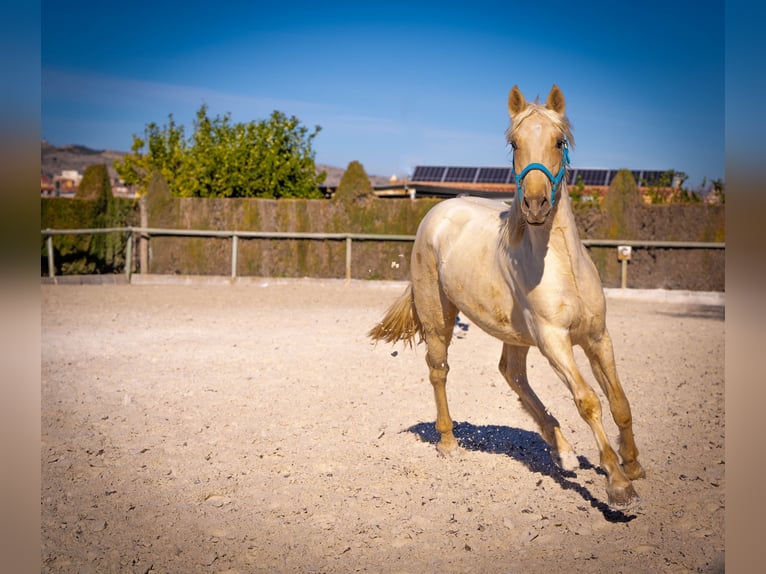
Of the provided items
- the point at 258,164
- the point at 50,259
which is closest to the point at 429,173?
the point at 258,164

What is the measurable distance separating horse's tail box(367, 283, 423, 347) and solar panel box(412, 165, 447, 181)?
31151 mm

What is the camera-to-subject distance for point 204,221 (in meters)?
20.6

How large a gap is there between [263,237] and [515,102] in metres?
15.9

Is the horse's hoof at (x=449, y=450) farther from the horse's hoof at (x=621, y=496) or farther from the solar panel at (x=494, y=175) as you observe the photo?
the solar panel at (x=494, y=175)

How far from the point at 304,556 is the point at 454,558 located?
28.5 inches

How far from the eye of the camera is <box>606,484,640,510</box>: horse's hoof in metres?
4.01

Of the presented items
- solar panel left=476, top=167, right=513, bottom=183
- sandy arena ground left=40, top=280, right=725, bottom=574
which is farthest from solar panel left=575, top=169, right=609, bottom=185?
sandy arena ground left=40, top=280, right=725, bottom=574

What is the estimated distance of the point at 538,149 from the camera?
3.96m

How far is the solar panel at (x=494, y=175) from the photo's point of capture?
3472 centimetres

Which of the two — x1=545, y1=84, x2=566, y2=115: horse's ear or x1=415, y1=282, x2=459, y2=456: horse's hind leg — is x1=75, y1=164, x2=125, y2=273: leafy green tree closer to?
x1=415, y1=282, x2=459, y2=456: horse's hind leg

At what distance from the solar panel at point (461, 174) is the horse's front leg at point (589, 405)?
31.7m

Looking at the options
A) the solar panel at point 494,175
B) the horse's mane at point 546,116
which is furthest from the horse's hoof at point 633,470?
the solar panel at point 494,175
